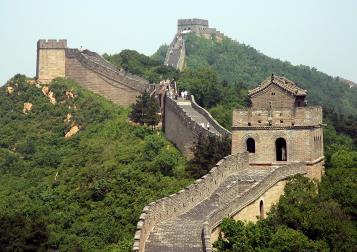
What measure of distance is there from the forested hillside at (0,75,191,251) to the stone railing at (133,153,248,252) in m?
4.24

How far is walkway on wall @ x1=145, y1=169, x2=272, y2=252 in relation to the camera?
19.2 m

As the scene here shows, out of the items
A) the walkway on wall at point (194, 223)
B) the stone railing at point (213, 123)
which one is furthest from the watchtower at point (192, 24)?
the walkway on wall at point (194, 223)

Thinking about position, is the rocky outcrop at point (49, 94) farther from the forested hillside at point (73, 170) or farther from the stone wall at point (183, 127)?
the stone wall at point (183, 127)

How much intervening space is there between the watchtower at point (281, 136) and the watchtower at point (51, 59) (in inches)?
1205

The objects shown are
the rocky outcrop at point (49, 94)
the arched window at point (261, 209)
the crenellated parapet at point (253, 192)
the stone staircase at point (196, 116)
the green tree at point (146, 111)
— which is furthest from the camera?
the rocky outcrop at point (49, 94)

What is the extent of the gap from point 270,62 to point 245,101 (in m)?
57.6

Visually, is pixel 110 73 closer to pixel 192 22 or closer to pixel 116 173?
pixel 116 173

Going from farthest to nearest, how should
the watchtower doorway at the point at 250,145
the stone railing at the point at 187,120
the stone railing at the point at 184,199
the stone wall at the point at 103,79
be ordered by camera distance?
the stone wall at the point at 103,79 → the stone railing at the point at 187,120 → the watchtower doorway at the point at 250,145 → the stone railing at the point at 184,199

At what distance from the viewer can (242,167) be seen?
28469mm

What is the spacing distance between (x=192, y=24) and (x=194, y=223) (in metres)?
88.5

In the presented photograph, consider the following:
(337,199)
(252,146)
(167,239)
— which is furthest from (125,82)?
(167,239)

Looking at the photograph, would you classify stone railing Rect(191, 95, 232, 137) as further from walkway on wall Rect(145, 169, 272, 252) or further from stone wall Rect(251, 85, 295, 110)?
walkway on wall Rect(145, 169, 272, 252)

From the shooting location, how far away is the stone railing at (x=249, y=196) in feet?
67.3

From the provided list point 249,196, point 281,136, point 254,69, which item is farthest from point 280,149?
point 254,69
